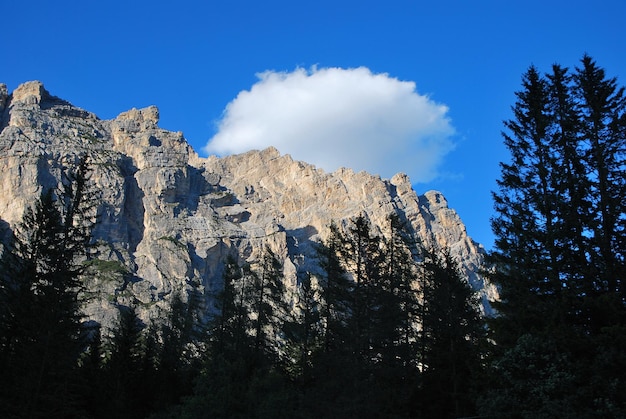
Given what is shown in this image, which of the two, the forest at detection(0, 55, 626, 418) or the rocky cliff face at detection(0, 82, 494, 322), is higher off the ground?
the rocky cliff face at detection(0, 82, 494, 322)

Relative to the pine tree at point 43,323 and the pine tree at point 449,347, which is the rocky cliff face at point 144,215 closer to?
the pine tree at point 43,323

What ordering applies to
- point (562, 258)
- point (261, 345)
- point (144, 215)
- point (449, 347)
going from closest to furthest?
point (562, 258) < point (449, 347) < point (261, 345) < point (144, 215)

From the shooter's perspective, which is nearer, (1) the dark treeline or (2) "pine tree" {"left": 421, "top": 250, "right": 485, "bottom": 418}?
(1) the dark treeline

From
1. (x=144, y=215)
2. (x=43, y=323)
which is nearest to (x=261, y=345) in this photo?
(x=43, y=323)

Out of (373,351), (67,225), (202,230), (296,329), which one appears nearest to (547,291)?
(373,351)

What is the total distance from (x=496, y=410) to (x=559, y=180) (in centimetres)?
990

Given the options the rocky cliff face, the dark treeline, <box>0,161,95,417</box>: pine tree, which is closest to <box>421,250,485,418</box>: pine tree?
the dark treeline

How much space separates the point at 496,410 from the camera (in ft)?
63.1

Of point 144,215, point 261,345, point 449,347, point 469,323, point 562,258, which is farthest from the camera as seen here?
point 144,215

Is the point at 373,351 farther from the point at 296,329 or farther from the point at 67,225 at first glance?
the point at 67,225

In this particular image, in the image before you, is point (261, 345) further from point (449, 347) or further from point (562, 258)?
point (562, 258)

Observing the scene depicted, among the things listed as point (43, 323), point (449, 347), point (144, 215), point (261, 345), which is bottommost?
point (449, 347)

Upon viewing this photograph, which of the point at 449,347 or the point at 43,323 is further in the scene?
the point at 449,347

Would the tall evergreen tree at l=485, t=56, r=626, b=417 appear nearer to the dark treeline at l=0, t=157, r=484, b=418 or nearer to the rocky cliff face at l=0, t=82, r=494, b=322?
the dark treeline at l=0, t=157, r=484, b=418
